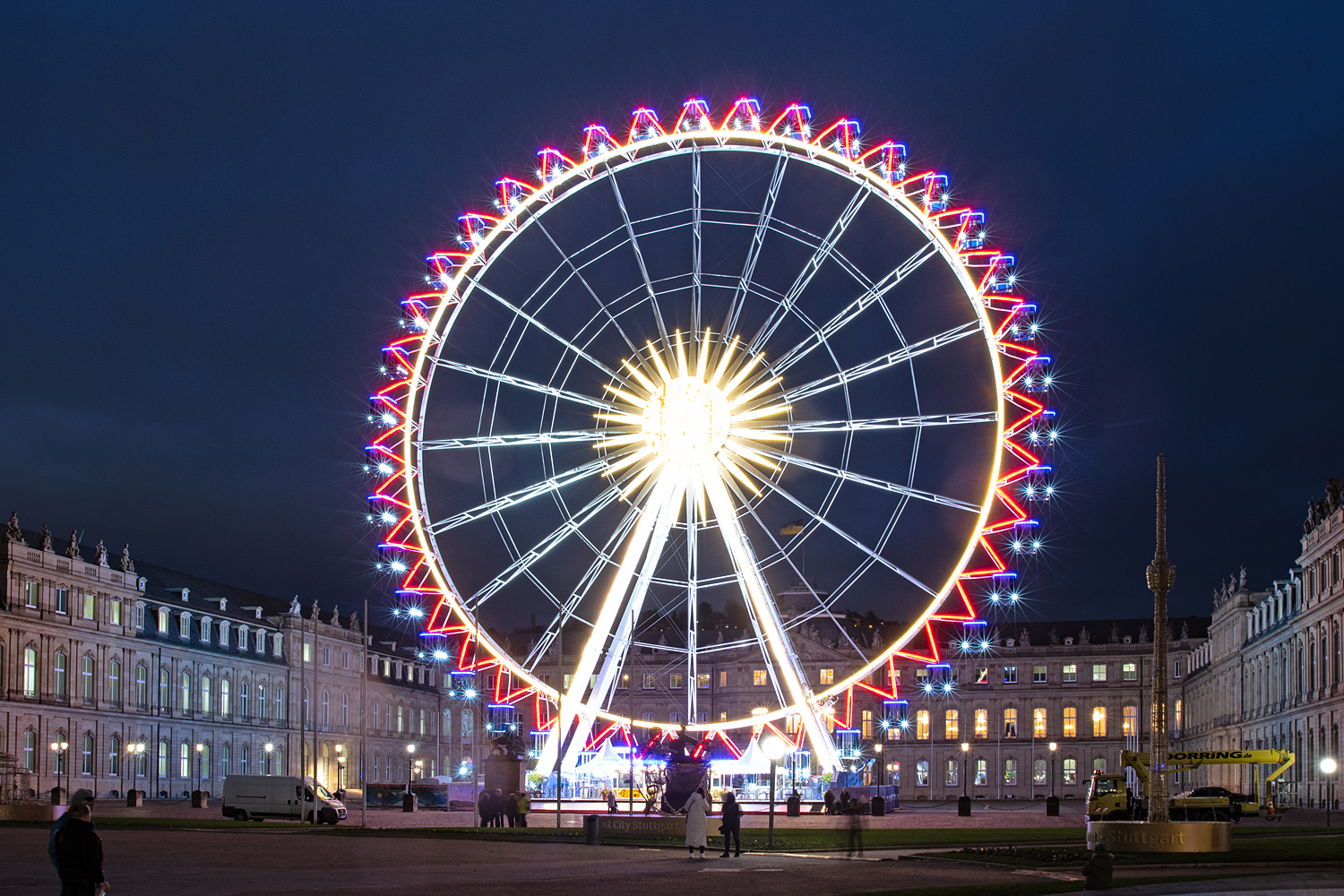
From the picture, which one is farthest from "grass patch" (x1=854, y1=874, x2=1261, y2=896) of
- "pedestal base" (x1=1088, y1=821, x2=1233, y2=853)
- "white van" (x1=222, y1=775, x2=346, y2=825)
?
"white van" (x1=222, y1=775, x2=346, y2=825)

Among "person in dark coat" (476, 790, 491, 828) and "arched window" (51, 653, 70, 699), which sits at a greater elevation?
"arched window" (51, 653, 70, 699)

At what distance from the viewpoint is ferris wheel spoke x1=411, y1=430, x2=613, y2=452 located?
4312cm

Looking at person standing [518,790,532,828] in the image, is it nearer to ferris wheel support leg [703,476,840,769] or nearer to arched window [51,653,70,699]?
ferris wheel support leg [703,476,840,769]

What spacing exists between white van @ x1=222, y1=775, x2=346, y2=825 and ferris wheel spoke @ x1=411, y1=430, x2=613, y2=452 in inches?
790

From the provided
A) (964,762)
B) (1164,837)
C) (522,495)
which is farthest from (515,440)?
(964,762)

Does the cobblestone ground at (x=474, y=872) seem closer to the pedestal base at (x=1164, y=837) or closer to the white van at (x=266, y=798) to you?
the pedestal base at (x=1164, y=837)

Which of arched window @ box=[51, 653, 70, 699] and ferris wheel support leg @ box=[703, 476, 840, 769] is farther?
arched window @ box=[51, 653, 70, 699]

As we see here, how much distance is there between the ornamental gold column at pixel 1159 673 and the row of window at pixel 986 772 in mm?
111750

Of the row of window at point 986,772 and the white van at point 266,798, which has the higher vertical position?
the white van at point 266,798

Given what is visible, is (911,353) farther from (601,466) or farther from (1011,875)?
(1011,875)

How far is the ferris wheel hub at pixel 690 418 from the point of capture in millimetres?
41781

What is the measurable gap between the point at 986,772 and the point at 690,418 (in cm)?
10683

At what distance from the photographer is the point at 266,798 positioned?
57688mm

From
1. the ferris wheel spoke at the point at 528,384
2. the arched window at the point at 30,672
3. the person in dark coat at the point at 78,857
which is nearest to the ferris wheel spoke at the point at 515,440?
the ferris wheel spoke at the point at 528,384
